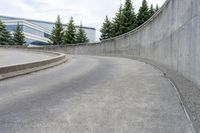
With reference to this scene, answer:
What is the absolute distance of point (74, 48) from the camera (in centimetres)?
4191

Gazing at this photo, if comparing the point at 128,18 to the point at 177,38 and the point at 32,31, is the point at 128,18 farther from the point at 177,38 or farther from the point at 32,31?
the point at 32,31

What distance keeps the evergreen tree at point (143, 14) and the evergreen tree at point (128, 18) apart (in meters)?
1.25

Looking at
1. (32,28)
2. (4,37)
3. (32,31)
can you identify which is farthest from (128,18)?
(32,28)

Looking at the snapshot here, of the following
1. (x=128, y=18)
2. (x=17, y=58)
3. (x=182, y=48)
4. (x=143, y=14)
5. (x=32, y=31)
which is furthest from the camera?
(x=32, y=31)

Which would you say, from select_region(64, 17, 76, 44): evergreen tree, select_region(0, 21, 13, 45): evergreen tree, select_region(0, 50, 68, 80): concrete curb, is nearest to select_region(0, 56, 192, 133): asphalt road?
select_region(0, 50, 68, 80): concrete curb

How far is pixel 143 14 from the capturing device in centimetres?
4531

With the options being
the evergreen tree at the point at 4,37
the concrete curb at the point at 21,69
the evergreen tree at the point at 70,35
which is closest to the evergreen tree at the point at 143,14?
the evergreen tree at the point at 70,35

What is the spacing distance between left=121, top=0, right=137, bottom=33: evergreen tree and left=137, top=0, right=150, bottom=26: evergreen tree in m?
1.25

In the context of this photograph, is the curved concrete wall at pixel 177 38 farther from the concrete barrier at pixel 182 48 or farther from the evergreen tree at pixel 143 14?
the evergreen tree at pixel 143 14

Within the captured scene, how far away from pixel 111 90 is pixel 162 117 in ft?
8.82

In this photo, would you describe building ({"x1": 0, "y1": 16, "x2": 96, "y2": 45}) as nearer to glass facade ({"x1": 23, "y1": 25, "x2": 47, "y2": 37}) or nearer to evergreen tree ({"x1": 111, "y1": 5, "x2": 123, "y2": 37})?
glass facade ({"x1": 23, "y1": 25, "x2": 47, "y2": 37})

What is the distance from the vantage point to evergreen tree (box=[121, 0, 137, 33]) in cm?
4353

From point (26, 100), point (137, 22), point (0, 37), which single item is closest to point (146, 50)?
point (26, 100)

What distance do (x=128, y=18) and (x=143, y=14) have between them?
3335 mm
